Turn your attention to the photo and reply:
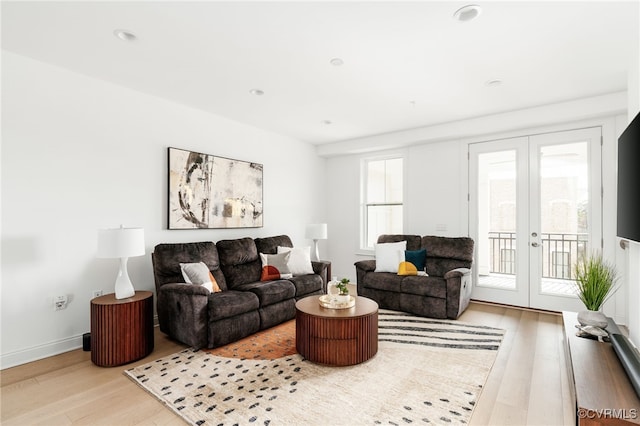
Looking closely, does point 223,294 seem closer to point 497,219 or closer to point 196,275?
point 196,275

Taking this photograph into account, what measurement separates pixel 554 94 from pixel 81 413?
524cm

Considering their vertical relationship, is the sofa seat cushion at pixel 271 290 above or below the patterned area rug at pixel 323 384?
above

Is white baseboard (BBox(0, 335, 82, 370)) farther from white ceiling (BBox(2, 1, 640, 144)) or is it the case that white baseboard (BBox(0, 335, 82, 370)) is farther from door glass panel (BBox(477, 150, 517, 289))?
door glass panel (BBox(477, 150, 517, 289))

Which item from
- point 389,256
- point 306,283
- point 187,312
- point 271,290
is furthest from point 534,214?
point 187,312

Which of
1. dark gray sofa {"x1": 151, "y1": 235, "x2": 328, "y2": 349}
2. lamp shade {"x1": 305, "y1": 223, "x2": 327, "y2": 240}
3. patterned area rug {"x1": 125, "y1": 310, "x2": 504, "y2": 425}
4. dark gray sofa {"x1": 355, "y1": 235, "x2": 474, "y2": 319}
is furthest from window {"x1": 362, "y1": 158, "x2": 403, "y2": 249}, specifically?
patterned area rug {"x1": 125, "y1": 310, "x2": 504, "y2": 425}

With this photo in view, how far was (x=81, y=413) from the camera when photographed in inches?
81.7

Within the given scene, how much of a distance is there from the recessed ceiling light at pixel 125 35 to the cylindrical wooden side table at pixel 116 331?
7.06 feet

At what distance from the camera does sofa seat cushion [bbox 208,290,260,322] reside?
3033 mm

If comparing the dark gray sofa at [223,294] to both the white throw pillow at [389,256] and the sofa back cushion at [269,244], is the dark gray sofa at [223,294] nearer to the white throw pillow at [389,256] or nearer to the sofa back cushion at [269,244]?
the sofa back cushion at [269,244]

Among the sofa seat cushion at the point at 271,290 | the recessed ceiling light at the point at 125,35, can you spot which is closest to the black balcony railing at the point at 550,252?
the sofa seat cushion at the point at 271,290

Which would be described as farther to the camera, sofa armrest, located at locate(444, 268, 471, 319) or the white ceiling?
sofa armrest, located at locate(444, 268, 471, 319)

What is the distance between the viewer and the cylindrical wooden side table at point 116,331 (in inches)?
106

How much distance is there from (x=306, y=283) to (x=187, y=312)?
1531mm

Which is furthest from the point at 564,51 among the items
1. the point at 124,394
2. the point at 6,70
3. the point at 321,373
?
the point at 6,70
